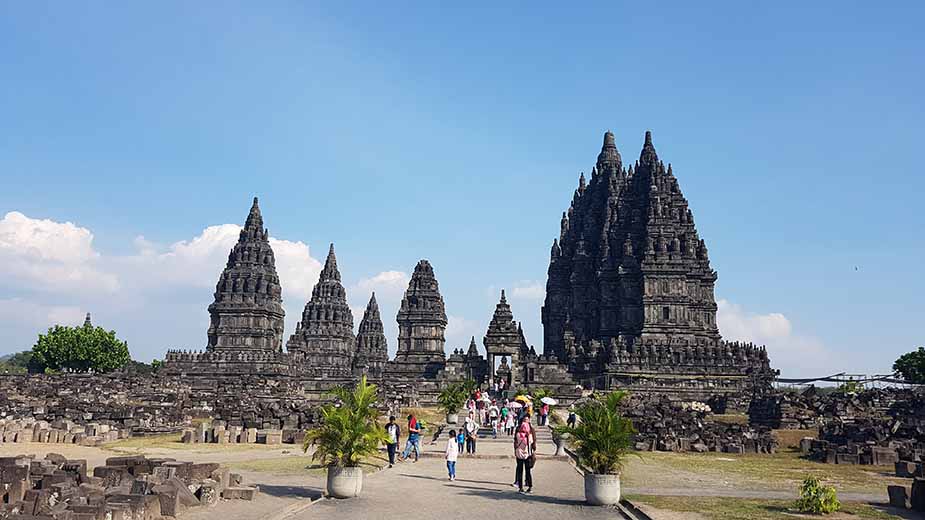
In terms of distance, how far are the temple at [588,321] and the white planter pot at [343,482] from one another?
37.8 metres

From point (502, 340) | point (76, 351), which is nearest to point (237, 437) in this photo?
point (502, 340)

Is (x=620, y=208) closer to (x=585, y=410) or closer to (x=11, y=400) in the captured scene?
(x=11, y=400)

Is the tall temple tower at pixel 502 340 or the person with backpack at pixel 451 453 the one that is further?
the tall temple tower at pixel 502 340

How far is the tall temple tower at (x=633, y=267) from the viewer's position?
6994cm

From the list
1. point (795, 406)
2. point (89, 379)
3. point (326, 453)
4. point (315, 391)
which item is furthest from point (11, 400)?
point (795, 406)

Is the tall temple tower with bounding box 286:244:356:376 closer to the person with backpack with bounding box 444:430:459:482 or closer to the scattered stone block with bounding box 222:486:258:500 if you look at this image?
the person with backpack with bounding box 444:430:459:482

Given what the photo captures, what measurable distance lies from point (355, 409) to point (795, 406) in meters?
35.6

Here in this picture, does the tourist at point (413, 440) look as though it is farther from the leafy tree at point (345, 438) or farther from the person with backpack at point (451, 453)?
the leafy tree at point (345, 438)

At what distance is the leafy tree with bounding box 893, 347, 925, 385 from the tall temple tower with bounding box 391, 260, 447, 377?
50.9 m

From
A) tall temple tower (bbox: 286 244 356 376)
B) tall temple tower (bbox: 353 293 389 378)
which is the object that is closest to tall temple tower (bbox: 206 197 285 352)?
tall temple tower (bbox: 286 244 356 376)

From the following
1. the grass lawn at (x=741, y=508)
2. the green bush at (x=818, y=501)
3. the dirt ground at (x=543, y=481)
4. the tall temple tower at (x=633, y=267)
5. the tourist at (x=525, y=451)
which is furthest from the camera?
the tall temple tower at (x=633, y=267)

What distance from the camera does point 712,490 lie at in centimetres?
1891

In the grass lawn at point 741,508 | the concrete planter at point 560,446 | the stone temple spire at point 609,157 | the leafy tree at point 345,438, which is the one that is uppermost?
the stone temple spire at point 609,157

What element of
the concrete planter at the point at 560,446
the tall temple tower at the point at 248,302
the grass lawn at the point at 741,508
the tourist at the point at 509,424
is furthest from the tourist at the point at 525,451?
the tall temple tower at the point at 248,302
